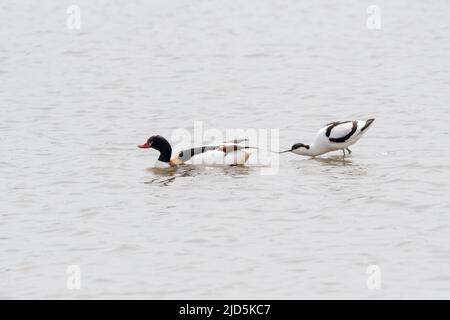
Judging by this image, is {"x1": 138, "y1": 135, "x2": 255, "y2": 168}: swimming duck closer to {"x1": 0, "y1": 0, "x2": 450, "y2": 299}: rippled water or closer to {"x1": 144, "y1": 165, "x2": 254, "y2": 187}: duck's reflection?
{"x1": 144, "y1": 165, "x2": 254, "y2": 187}: duck's reflection

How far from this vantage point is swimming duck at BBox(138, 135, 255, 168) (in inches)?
707

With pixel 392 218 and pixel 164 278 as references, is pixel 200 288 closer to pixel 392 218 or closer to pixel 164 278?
pixel 164 278

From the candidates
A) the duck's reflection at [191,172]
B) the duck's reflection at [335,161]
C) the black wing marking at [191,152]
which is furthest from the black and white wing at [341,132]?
the black wing marking at [191,152]

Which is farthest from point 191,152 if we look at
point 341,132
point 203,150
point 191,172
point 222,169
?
point 341,132

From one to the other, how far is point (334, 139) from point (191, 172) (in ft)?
8.66

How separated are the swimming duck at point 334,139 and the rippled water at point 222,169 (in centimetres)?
38

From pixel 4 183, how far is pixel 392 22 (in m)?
19.5

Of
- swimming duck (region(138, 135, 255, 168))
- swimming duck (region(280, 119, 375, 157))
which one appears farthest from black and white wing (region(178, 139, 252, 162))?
swimming duck (region(280, 119, 375, 157))

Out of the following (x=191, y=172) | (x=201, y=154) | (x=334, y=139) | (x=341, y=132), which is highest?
(x=341, y=132)

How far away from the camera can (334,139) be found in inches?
720

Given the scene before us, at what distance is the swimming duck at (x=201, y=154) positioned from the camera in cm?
1795

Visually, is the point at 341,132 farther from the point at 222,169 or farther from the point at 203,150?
the point at 203,150

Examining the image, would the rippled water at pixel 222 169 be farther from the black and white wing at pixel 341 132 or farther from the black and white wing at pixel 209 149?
the black and white wing at pixel 341 132

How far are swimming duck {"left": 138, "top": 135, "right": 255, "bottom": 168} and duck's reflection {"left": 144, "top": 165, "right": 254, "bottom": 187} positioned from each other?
0.10 meters
